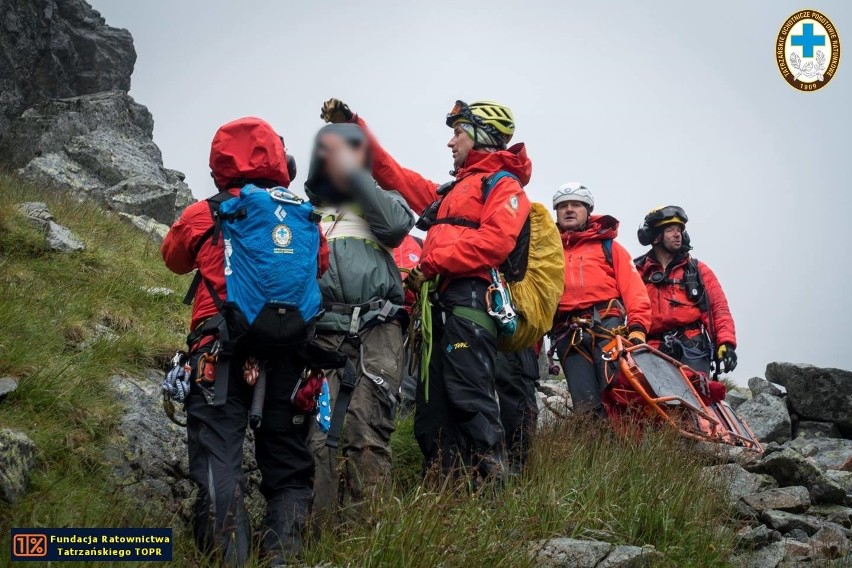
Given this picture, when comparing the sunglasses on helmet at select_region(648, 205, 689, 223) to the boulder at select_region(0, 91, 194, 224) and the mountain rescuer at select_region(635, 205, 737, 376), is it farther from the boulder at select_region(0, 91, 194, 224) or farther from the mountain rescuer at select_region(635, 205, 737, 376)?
the boulder at select_region(0, 91, 194, 224)

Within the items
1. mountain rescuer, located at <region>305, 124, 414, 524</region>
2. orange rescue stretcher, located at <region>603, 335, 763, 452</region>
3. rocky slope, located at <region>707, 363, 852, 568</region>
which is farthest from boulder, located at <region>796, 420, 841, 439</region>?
mountain rescuer, located at <region>305, 124, 414, 524</region>

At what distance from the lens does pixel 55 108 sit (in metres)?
15.7

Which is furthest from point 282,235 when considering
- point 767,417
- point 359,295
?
point 767,417

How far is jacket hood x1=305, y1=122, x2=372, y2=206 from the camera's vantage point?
620 cm

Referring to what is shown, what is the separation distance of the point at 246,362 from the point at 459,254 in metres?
1.95

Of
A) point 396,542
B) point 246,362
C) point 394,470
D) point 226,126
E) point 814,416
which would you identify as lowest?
point 814,416

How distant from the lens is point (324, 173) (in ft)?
20.5

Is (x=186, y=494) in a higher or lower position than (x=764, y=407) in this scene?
higher

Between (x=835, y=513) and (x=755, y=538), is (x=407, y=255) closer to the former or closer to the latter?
(x=755, y=538)

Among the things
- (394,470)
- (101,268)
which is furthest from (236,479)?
(101,268)

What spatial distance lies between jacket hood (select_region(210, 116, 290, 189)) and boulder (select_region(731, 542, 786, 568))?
3919 mm

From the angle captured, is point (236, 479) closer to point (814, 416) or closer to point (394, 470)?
point (394, 470)

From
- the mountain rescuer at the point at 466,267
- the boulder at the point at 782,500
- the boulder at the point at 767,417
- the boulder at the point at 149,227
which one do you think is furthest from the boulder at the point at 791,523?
the boulder at the point at 149,227

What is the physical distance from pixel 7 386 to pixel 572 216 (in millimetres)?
5670
